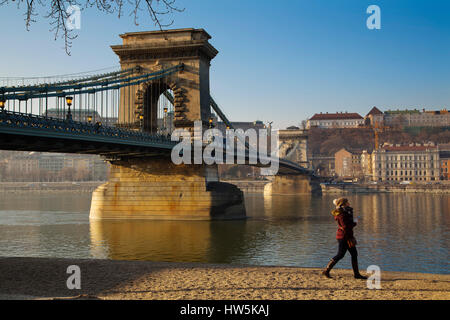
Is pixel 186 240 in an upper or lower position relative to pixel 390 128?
lower

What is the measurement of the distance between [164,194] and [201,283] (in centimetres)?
2470

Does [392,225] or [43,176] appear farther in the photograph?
[43,176]

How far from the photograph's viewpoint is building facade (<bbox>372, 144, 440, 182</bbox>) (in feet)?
391

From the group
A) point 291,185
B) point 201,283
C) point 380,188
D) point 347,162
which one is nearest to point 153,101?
point 201,283

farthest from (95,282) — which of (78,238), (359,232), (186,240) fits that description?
(359,232)

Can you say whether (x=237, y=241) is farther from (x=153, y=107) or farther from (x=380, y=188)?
(x=380, y=188)

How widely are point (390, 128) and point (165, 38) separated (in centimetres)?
15962

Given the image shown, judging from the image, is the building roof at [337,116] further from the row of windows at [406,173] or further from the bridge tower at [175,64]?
the bridge tower at [175,64]

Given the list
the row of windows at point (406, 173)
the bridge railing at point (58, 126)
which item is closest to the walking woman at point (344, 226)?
the bridge railing at point (58, 126)

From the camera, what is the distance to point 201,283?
9.64 meters

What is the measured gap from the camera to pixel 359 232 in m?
29.1

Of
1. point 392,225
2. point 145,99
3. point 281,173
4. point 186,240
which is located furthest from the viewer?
point 281,173

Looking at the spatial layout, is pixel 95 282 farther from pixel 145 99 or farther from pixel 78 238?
pixel 145 99

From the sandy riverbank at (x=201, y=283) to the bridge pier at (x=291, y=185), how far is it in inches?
3020
